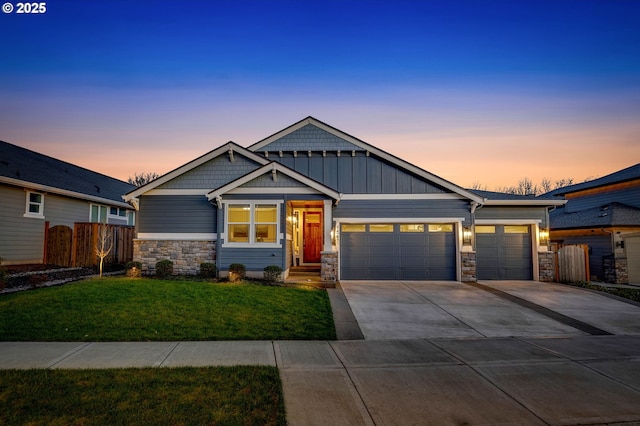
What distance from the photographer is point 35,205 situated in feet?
49.2

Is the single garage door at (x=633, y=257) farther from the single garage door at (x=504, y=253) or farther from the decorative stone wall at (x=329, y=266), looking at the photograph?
the decorative stone wall at (x=329, y=266)

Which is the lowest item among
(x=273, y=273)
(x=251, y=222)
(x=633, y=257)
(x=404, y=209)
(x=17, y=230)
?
(x=273, y=273)

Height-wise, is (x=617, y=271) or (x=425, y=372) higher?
(x=617, y=271)

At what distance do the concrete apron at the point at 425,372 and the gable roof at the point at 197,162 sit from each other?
343 inches

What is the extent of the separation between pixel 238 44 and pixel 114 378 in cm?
1473

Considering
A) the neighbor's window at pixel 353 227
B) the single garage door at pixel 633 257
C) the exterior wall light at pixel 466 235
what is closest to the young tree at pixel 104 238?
the neighbor's window at pixel 353 227

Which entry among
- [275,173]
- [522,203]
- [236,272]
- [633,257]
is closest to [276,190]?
[275,173]

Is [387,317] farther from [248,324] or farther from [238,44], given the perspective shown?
[238,44]

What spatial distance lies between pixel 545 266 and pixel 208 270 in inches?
593

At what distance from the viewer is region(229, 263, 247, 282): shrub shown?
11.7 metres

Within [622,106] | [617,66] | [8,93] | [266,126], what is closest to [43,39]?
[8,93]

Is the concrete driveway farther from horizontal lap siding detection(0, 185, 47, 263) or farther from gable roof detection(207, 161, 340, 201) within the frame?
horizontal lap siding detection(0, 185, 47, 263)

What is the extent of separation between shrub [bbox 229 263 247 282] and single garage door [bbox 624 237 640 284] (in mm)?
18401

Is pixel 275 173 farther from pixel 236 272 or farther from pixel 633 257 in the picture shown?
pixel 633 257
